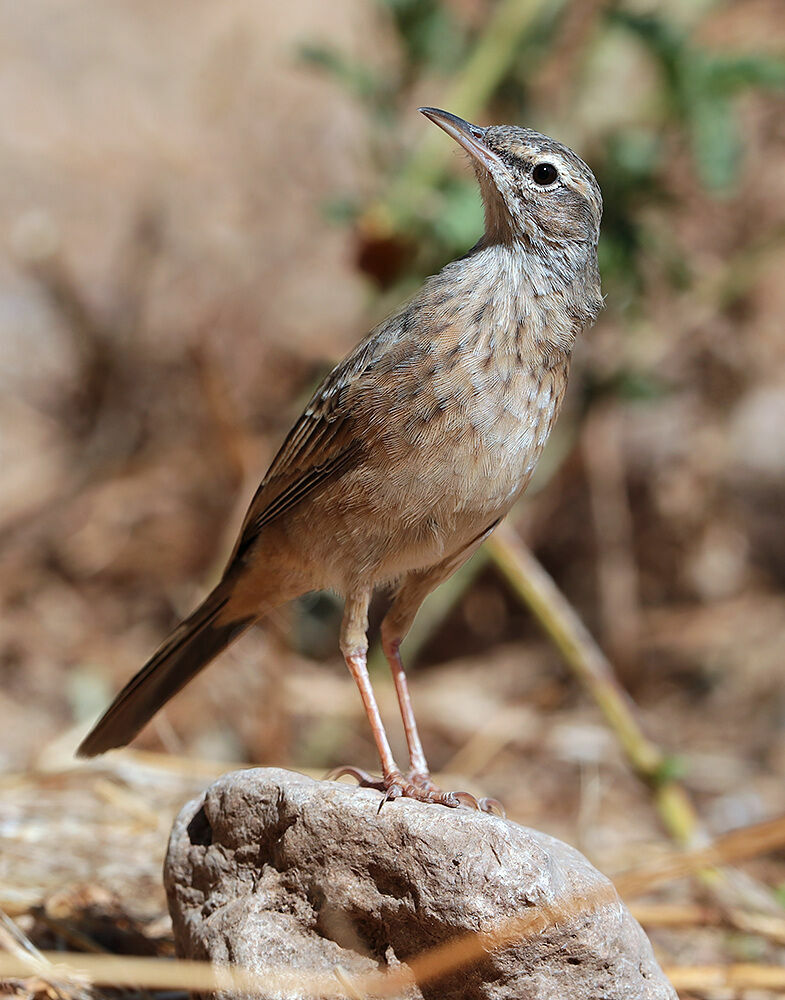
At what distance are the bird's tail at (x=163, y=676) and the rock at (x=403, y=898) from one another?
1.00 meters

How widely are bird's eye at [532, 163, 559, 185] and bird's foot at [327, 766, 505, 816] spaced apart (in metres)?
2.01

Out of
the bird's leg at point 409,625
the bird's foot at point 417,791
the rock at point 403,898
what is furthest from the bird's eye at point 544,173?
the rock at point 403,898

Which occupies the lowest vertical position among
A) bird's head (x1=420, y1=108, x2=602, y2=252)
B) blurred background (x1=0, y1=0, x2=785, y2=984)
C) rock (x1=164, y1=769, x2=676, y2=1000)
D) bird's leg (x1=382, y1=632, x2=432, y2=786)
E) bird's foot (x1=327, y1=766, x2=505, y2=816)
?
rock (x1=164, y1=769, x2=676, y2=1000)

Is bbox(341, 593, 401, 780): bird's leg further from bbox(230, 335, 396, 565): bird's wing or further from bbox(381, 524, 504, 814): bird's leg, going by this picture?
bbox(230, 335, 396, 565): bird's wing

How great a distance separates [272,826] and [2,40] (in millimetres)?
8457

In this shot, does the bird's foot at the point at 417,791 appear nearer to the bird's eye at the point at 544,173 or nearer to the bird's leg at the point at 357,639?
the bird's leg at the point at 357,639

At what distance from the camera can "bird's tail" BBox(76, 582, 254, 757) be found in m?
4.18

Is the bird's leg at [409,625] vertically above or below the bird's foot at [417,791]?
above

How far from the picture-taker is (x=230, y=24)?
9.87 metres

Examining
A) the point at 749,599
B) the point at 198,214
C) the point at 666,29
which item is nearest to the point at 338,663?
the point at 749,599

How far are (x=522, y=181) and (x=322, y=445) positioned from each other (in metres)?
1.11

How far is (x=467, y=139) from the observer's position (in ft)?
13.0

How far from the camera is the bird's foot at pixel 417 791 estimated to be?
11.0ft

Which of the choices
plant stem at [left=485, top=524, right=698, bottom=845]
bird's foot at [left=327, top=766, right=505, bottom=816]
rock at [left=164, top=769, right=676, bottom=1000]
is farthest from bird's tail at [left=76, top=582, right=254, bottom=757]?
plant stem at [left=485, top=524, right=698, bottom=845]
